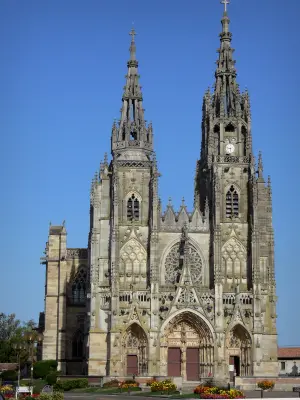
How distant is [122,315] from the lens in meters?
72.4

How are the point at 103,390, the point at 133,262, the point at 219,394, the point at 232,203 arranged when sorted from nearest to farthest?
the point at 219,394
the point at 103,390
the point at 133,262
the point at 232,203

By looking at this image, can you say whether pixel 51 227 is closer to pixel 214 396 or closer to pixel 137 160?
pixel 137 160

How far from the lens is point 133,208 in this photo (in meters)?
75.9

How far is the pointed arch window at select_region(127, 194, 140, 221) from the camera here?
75.8 m

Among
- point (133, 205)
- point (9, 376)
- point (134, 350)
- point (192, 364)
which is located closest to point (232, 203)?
point (133, 205)

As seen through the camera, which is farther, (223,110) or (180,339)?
(223,110)

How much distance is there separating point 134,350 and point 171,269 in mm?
7922

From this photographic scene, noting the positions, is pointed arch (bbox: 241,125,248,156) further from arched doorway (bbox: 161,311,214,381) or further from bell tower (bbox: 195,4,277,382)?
arched doorway (bbox: 161,311,214,381)

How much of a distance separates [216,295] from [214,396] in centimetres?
2871

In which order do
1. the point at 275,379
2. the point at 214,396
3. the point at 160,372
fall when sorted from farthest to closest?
the point at 160,372 < the point at 275,379 < the point at 214,396

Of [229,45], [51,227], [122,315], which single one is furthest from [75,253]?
[229,45]

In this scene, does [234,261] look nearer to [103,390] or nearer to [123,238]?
[123,238]

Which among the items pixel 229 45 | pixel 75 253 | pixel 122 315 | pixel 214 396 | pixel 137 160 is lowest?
pixel 214 396

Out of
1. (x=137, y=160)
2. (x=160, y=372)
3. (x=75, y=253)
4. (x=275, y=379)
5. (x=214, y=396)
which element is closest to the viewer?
(x=214, y=396)
